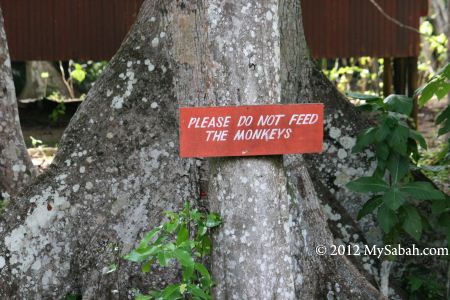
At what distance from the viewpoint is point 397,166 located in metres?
4.65

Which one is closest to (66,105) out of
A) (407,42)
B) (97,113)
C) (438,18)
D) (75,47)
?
(75,47)

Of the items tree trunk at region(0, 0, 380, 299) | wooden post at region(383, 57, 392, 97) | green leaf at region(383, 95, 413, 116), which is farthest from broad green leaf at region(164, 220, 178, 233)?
wooden post at region(383, 57, 392, 97)

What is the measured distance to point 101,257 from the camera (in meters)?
4.65

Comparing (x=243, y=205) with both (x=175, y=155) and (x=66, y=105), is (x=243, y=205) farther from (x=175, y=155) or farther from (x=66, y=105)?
(x=66, y=105)

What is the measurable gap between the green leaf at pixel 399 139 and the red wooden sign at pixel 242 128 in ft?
4.67

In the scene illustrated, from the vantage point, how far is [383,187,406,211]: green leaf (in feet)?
14.4

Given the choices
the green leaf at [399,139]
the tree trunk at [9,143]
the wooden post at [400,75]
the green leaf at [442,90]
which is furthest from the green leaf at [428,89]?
the wooden post at [400,75]

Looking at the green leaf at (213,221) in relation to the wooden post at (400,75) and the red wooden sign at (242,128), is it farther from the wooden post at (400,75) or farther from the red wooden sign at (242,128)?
the wooden post at (400,75)

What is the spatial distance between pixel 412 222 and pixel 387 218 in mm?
211

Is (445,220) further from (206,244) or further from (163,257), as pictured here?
(163,257)

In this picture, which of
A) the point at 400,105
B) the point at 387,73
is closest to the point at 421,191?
the point at 400,105

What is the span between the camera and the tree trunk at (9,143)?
20.0ft

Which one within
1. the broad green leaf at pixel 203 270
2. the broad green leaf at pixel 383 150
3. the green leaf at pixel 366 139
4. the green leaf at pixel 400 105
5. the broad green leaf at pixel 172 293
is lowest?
the broad green leaf at pixel 172 293

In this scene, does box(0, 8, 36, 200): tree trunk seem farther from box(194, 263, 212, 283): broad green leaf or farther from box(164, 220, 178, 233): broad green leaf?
box(194, 263, 212, 283): broad green leaf
